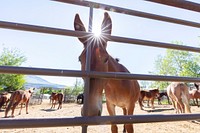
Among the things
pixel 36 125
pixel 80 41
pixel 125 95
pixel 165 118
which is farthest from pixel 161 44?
pixel 125 95

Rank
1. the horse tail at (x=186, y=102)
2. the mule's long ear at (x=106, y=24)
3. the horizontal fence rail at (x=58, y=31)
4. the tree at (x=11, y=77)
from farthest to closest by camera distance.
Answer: the tree at (x=11, y=77)
the horse tail at (x=186, y=102)
the mule's long ear at (x=106, y=24)
the horizontal fence rail at (x=58, y=31)

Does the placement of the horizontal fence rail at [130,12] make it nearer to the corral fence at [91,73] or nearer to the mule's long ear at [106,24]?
the corral fence at [91,73]

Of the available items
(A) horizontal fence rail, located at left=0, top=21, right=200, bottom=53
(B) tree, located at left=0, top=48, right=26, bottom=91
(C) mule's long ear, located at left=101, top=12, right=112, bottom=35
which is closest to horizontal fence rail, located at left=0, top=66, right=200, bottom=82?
(A) horizontal fence rail, located at left=0, top=21, right=200, bottom=53

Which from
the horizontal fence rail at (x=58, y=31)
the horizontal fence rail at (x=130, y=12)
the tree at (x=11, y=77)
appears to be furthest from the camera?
the tree at (x=11, y=77)

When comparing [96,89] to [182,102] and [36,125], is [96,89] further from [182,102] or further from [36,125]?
[182,102]

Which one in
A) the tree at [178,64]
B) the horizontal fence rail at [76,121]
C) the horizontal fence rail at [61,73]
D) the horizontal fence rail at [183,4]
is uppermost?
the tree at [178,64]

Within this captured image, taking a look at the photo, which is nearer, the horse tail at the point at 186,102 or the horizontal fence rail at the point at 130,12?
the horizontal fence rail at the point at 130,12

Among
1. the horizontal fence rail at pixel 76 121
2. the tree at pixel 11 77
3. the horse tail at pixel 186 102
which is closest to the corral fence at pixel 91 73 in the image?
the horizontal fence rail at pixel 76 121

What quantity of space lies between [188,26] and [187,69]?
2439 cm

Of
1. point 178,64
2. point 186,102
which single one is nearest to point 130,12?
point 186,102

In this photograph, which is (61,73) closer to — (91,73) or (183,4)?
(91,73)

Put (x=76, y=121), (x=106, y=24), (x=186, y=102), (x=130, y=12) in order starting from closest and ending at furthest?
(x=76, y=121) < (x=130, y=12) < (x=106, y=24) < (x=186, y=102)

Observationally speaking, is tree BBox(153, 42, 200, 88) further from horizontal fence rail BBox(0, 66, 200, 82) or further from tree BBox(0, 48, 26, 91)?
horizontal fence rail BBox(0, 66, 200, 82)

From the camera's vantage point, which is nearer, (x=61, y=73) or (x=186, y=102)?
(x=61, y=73)
